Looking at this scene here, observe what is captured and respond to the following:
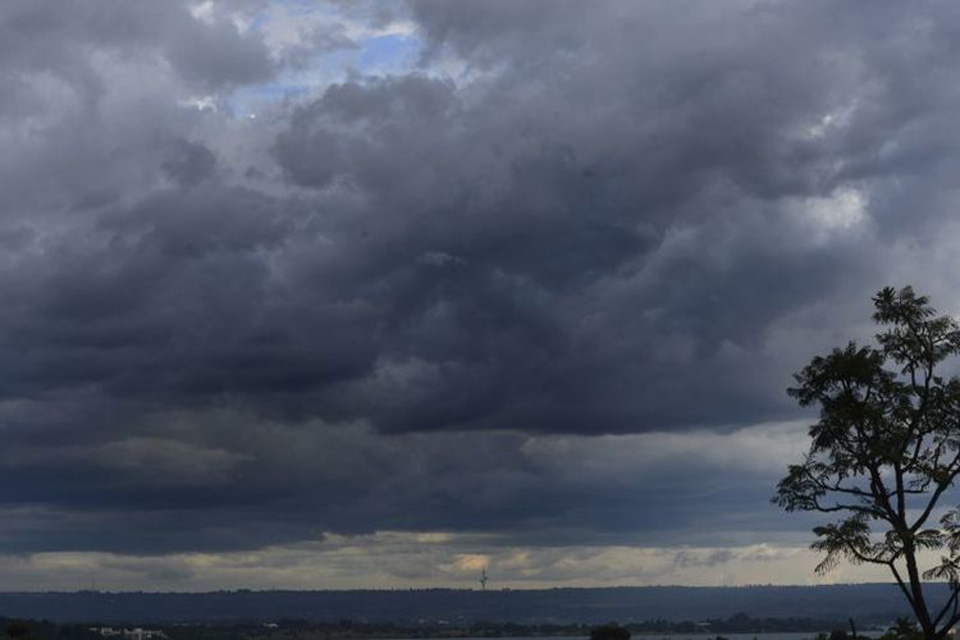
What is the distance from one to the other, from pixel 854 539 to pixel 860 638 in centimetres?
797

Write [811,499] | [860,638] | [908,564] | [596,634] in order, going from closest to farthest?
[908,564], [811,499], [860,638], [596,634]

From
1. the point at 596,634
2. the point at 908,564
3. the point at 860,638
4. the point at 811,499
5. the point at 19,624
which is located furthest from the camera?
the point at 596,634

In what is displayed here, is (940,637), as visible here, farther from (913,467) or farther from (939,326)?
(939,326)

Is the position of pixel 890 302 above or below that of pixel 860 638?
above

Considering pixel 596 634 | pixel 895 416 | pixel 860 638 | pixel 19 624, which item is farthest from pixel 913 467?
pixel 596 634

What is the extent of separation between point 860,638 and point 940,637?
7581mm

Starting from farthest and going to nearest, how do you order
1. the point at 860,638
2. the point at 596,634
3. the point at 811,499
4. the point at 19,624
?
1. the point at 596,634
2. the point at 19,624
3. the point at 860,638
4. the point at 811,499

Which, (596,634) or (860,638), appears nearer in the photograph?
(860,638)

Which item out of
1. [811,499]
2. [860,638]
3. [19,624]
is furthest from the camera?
[19,624]

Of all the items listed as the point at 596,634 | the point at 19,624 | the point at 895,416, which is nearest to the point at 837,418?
the point at 895,416

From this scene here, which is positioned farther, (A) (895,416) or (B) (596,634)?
(B) (596,634)

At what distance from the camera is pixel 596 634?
536 feet

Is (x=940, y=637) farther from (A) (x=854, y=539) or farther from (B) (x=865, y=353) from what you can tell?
(B) (x=865, y=353)

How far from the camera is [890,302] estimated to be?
1658 inches
